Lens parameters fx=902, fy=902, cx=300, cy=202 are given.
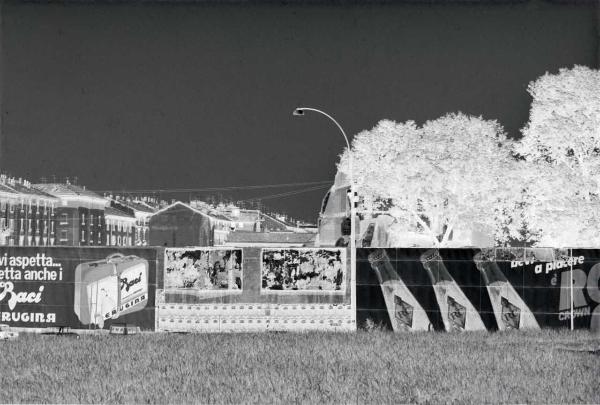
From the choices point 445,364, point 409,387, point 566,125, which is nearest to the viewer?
point 409,387

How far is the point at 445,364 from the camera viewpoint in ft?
54.7

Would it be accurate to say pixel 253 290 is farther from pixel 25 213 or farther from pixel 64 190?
pixel 64 190

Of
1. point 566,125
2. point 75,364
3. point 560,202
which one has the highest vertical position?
point 566,125

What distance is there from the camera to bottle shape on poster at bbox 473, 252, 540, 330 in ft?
74.7

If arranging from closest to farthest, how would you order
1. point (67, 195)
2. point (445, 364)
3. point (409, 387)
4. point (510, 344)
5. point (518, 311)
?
point (409, 387) → point (445, 364) → point (510, 344) → point (518, 311) → point (67, 195)

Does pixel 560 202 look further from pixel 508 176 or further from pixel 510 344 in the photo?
pixel 510 344

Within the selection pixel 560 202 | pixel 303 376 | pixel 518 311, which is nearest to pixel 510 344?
pixel 518 311

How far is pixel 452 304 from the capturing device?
2295cm

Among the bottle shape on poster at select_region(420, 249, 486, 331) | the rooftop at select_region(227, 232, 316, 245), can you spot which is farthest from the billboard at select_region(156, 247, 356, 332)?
the rooftop at select_region(227, 232, 316, 245)

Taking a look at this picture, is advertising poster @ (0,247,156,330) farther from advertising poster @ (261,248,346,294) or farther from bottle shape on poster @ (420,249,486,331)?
bottle shape on poster @ (420,249,486,331)

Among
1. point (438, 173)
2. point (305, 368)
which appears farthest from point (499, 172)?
point (305, 368)

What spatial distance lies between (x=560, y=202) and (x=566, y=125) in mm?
4389

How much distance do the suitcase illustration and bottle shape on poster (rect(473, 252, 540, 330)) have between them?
8.82m

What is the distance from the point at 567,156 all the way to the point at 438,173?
1480cm
